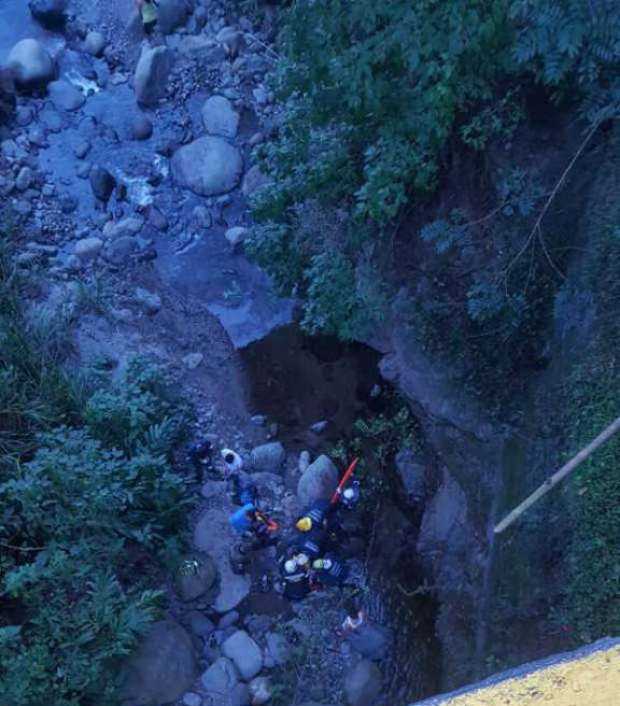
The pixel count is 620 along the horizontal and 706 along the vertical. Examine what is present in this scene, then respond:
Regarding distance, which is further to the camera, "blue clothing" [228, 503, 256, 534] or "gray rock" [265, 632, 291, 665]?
"blue clothing" [228, 503, 256, 534]

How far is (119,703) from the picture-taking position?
4.00m

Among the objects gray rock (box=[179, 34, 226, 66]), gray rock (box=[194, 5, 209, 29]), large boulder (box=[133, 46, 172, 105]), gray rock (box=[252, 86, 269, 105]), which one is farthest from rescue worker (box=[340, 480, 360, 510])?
gray rock (box=[194, 5, 209, 29])

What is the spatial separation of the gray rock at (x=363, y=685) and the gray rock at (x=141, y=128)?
5.06 meters

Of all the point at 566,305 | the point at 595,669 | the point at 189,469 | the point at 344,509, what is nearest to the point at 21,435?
the point at 189,469

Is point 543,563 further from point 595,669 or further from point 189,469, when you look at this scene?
point 189,469

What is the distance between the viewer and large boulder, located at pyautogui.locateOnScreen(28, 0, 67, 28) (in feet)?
24.1

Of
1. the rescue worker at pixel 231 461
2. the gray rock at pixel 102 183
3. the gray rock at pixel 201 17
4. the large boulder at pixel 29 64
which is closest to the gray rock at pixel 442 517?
the rescue worker at pixel 231 461

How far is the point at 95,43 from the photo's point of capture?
7273 mm

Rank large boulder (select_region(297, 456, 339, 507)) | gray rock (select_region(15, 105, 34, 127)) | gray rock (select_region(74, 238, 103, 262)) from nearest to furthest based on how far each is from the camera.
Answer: large boulder (select_region(297, 456, 339, 507)), gray rock (select_region(74, 238, 103, 262)), gray rock (select_region(15, 105, 34, 127))

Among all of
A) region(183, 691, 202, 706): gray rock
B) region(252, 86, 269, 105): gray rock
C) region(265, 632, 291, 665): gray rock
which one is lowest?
region(183, 691, 202, 706): gray rock

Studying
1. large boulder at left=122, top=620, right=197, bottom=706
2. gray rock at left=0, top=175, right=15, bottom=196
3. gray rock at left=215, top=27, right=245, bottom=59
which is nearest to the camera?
large boulder at left=122, top=620, right=197, bottom=706

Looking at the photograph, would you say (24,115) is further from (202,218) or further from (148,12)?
(202,218)

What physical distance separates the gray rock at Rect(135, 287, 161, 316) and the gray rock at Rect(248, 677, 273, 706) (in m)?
3.05

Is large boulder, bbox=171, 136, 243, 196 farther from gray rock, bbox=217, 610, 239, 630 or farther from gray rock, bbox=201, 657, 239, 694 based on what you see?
gray rock, bbox=201, 657, 239, 694
